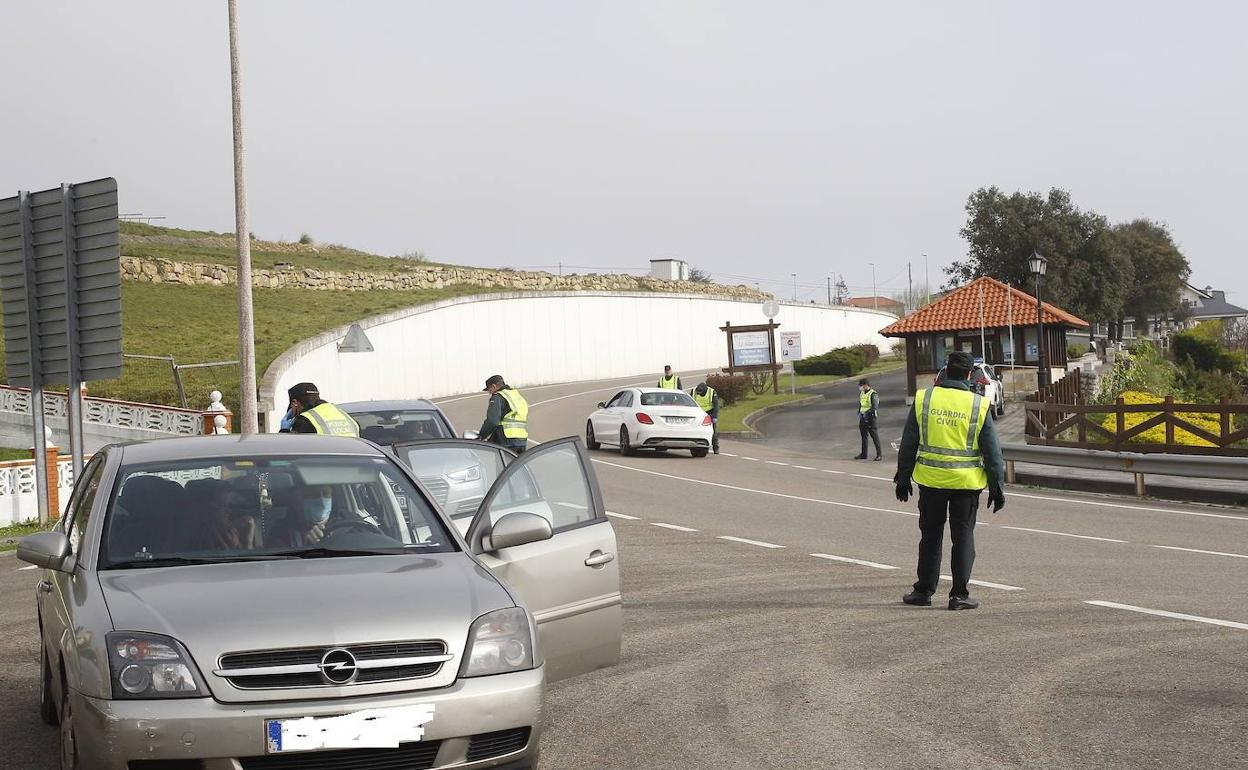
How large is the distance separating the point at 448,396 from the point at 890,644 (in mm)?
51085

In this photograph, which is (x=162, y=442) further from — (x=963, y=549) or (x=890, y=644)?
(x=963, y=549)

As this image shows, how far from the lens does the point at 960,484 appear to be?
9.83 meters

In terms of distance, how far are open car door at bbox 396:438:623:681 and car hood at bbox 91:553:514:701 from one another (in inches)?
29.3

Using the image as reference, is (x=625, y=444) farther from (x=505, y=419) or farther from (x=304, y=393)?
(x=304, y=393)

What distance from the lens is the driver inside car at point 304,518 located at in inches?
235

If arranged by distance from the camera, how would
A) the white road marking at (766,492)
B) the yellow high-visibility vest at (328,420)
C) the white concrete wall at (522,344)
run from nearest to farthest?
1. the yellow high-visibility vest at (328,420)
2. the white road marking at (766,492)
3. the white concrete wall at (522,344)

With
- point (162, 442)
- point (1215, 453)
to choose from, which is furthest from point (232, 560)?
point (1215, 453)

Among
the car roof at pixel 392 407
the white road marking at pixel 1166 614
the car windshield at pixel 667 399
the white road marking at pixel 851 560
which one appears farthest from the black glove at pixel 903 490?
the car windshield at pixel 667 399

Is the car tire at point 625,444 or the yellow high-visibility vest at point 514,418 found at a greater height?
the yellow high-visibility vest at point 514,418

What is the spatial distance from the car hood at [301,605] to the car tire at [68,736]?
38 centimetres

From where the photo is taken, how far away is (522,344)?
67.5m

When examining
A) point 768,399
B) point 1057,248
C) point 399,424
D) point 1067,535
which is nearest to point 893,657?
point 399,424

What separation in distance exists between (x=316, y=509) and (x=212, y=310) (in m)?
60.9

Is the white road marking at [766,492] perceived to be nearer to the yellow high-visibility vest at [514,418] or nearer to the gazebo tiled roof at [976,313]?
the yellow high-visibility vest at [514,418]
